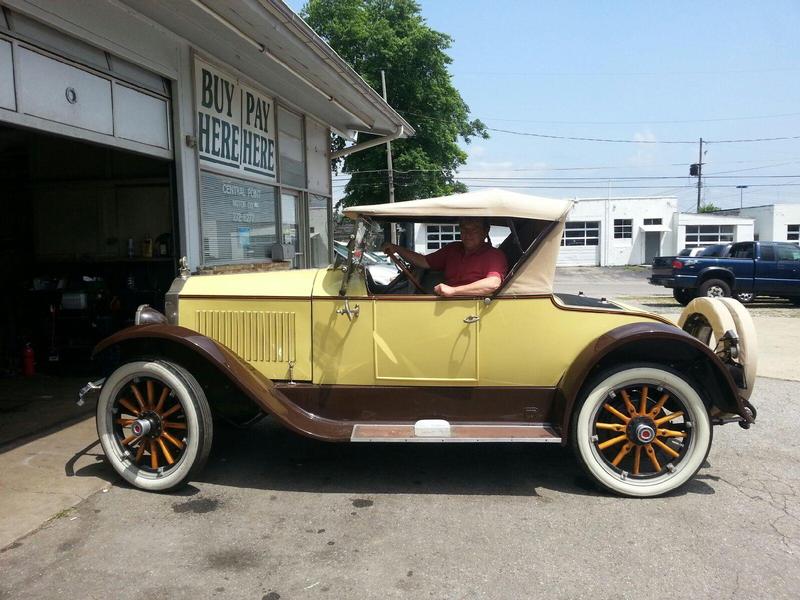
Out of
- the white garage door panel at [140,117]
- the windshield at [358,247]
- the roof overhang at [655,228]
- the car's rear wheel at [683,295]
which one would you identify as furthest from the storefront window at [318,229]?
the roof overhang at [655,228]

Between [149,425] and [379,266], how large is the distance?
188 cm

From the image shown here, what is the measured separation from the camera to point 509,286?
3670mm

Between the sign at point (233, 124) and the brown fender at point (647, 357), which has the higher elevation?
the sign at point (233, 124)

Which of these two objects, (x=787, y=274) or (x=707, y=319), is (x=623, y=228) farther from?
(x=707, y=319)

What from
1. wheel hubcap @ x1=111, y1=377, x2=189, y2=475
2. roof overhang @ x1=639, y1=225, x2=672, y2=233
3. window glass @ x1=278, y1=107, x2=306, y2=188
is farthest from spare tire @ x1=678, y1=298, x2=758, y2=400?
roof overhang @ x1=639, y1=225, x2=672, y2=233

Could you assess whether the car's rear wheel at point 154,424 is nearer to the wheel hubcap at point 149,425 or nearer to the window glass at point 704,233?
the wheel hubcap at point 149,425

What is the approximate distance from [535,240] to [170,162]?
163 inches

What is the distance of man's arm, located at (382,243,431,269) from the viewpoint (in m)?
4.08

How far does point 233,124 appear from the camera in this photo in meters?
7.29

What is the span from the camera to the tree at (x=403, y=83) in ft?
79.8

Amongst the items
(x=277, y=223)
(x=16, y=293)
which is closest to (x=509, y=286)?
(x=277, y=223)

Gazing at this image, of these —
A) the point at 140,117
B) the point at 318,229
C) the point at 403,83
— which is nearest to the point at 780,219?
the point at 403,83

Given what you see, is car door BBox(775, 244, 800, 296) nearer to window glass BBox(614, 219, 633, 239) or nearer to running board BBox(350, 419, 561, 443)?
running board BBox(350, 419, 561, 443)

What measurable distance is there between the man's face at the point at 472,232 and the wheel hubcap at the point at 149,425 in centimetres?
209
